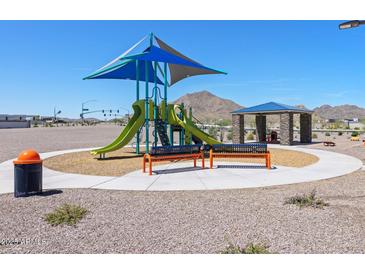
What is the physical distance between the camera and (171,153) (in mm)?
9656

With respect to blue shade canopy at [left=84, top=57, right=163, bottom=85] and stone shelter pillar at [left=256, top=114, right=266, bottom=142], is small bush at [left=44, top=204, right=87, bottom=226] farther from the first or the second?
stone shelter pillar at [left=256, top=114, right=266, bottom=142]

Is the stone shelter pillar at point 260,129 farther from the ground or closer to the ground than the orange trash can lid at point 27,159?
farther from the ground

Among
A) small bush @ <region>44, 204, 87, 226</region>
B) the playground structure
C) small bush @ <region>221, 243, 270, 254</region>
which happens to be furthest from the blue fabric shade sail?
small bush @ <region>221, 243, 270, 254</region>

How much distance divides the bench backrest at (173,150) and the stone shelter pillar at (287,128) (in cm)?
1131

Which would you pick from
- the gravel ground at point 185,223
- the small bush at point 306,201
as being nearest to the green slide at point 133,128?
the gravel ground at point 185,223

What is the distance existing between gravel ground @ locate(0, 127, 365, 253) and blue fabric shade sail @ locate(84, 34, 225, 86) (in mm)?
6500

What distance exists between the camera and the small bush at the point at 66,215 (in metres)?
4.44

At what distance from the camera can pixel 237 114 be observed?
21.2m

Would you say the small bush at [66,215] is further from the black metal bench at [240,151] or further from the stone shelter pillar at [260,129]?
the stone shelter pillar at [260,129]

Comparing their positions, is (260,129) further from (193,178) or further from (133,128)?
(193,178)

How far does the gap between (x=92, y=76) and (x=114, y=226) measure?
10762 mm

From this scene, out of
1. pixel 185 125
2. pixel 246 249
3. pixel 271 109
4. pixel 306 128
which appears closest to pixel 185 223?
pixel 246 249

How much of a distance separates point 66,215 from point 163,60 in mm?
7699

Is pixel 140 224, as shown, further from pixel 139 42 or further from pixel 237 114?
pixel 237 114
